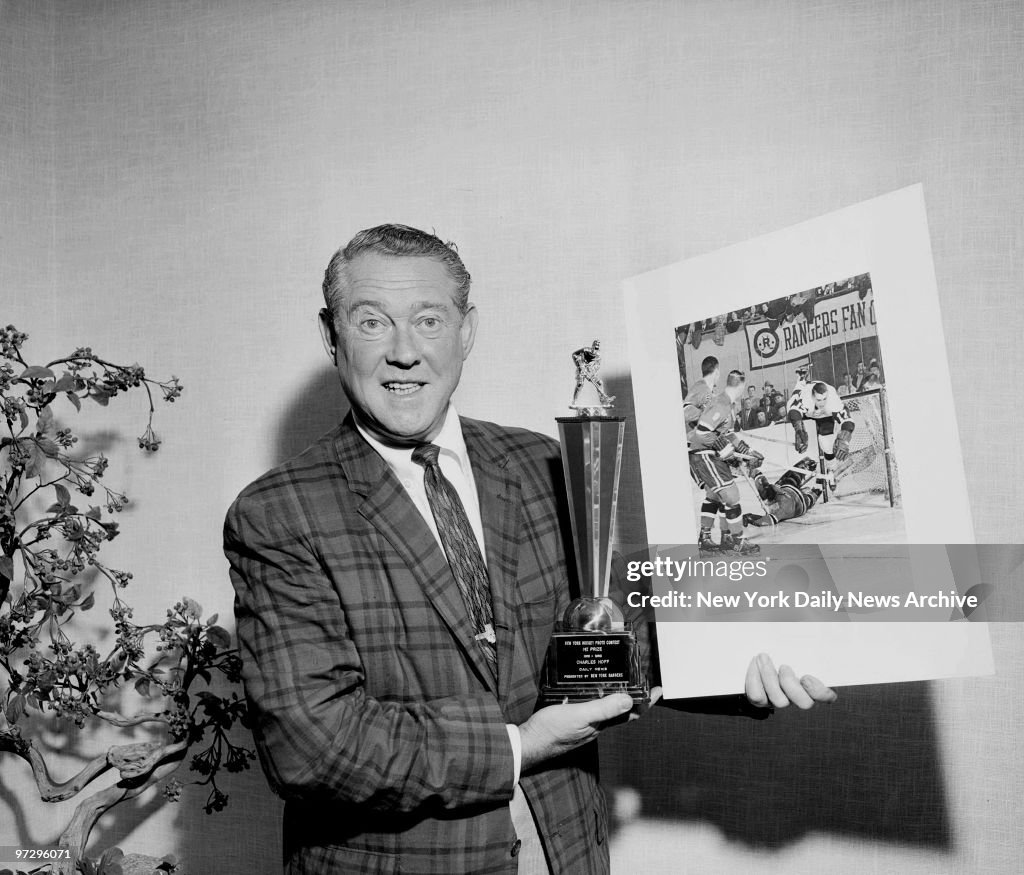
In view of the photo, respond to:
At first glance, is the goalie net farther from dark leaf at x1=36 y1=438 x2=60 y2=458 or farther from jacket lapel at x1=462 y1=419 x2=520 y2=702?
dark leaf at x1=36 y1=438 x2=60 y2=458

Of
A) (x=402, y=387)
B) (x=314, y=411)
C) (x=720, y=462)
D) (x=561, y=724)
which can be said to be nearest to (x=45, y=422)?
(x=314, y=411)

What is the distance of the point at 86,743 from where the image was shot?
2.60m

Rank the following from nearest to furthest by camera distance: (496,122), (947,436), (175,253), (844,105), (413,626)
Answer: (947,436) < (413,626) < (844,105) < (496,122) < (175,253)

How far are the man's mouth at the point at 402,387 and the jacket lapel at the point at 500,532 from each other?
0.56ft

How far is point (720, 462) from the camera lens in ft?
5.34

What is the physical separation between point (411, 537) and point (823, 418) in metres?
0.66

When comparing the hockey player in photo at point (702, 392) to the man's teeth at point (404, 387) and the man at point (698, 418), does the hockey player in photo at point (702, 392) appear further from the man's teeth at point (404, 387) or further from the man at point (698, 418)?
the man's teeth at point (404, 387)

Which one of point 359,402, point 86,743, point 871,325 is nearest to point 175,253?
point 359,402

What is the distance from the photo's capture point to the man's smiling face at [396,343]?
1679 mm

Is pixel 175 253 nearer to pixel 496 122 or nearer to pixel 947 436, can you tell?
pixel 496 122

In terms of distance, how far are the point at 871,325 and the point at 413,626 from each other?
828 millimetres

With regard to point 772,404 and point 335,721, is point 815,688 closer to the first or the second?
point 772,404

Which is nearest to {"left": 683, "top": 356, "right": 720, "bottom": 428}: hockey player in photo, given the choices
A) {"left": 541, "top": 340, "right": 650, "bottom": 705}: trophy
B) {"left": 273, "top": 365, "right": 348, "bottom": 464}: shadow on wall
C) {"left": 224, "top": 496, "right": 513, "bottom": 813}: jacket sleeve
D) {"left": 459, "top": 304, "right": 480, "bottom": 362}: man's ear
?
{"left": 541, "top": 340, "right": 650, "bottom": 705}: trophy

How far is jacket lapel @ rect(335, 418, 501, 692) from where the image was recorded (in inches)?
62.8
